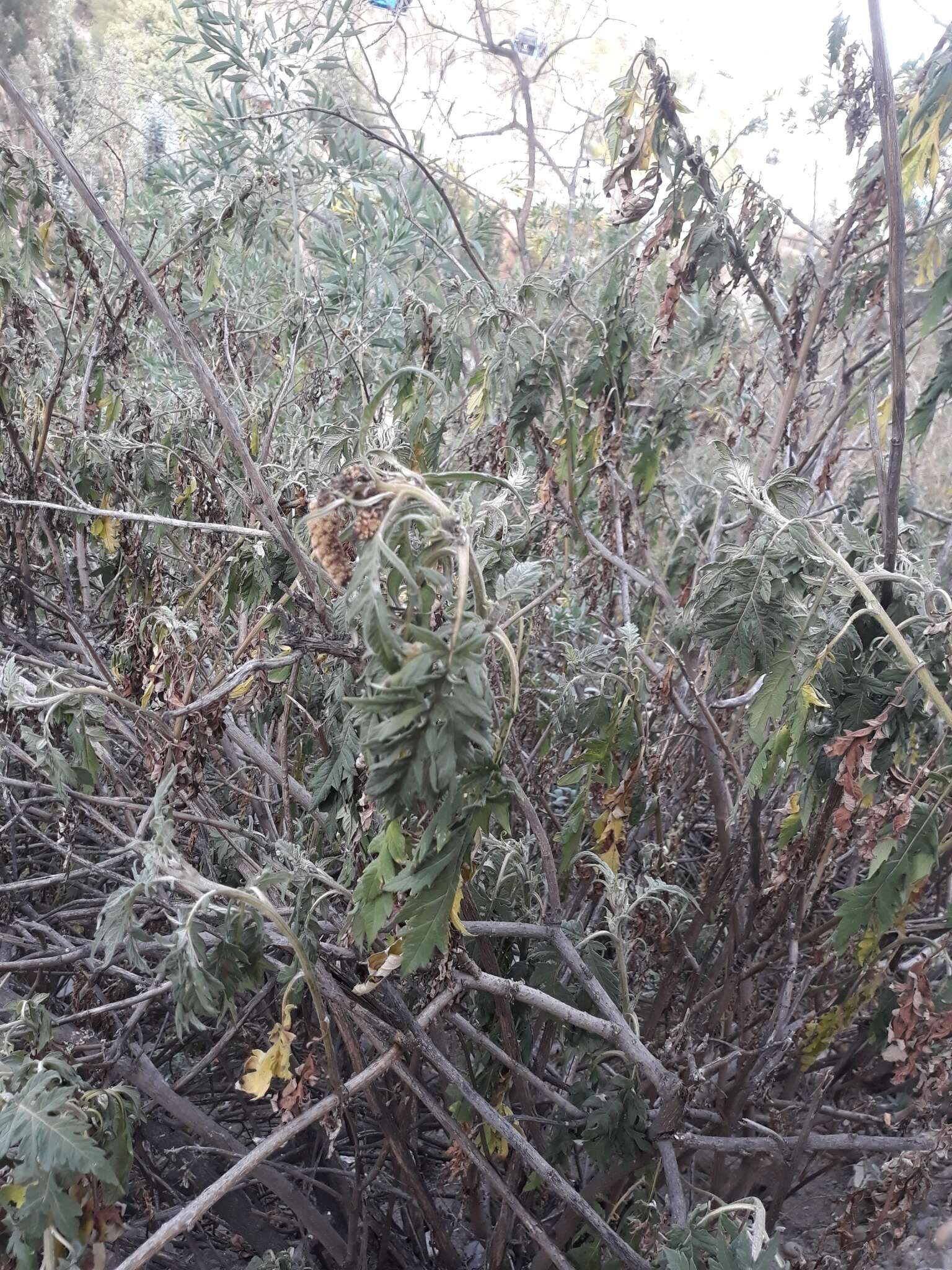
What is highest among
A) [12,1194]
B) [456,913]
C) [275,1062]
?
[456,913]

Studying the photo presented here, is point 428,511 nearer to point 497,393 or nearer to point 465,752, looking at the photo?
point 465,752

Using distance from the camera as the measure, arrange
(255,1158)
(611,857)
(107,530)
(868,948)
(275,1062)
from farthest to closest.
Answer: (107,530)
(611,857)
(868,948)
(275,1062)
(255,1158)

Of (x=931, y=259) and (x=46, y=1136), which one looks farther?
(x=931, y=259)

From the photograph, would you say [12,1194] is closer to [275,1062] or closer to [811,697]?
[275,1062]

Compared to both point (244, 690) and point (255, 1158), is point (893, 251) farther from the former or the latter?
point (255, 1158)

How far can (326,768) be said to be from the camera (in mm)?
1367

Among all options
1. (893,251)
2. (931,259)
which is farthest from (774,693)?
(931,259)

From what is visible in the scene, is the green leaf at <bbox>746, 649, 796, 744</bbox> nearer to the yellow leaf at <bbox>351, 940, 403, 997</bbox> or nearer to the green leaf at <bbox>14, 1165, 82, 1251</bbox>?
the yellow leaf at <bbox>351, 940, 403, 997</bbox>

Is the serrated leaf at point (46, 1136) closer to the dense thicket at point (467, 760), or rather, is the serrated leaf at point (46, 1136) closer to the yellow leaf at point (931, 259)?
the dense thicket at point (467, 760)

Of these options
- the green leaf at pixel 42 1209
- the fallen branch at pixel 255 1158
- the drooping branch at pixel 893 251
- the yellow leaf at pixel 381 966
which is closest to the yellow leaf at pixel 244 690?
the yellow leaf at pixel 381 966

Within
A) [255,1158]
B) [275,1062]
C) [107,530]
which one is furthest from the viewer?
[107,530]

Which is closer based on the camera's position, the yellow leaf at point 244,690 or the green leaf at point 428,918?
the green leaf at point 428,918

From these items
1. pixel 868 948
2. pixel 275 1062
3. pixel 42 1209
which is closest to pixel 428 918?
pixel 275 1062

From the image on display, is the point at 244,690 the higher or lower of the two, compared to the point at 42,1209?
higher
